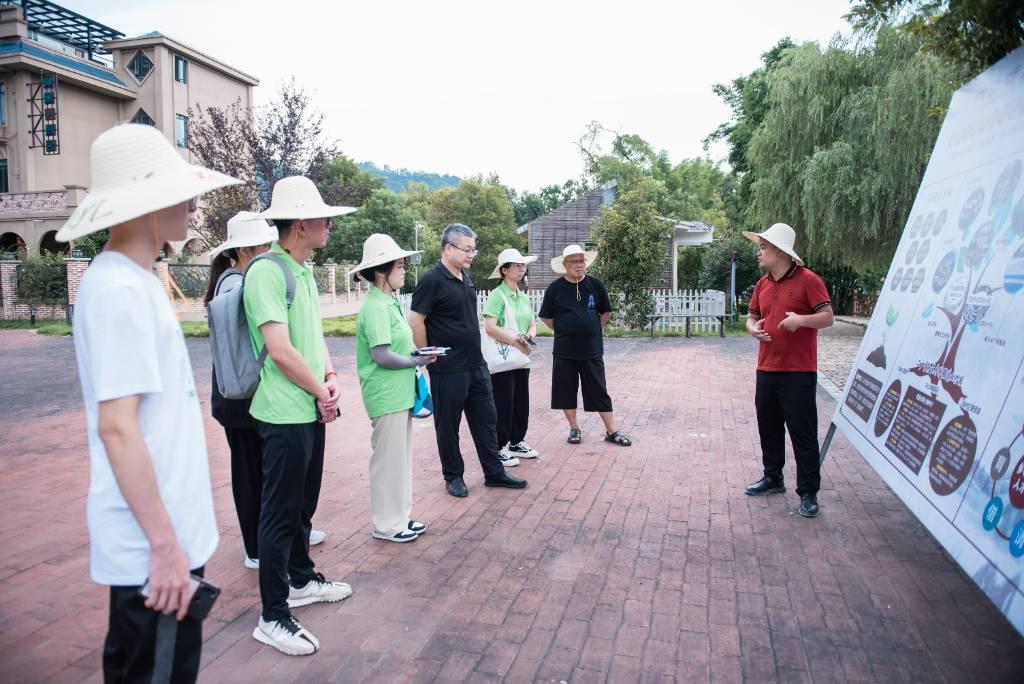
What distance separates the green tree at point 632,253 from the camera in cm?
1845

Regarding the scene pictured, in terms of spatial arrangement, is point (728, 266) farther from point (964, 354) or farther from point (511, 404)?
point (964, 354)

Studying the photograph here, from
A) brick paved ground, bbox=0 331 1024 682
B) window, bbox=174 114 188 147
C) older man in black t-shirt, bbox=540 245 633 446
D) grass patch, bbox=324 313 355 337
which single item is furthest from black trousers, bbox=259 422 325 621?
window, bbox=174 114 188 147

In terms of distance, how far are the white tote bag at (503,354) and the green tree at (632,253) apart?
12.8 meters

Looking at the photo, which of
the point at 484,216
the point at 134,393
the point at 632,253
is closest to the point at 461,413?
the point at 134,393

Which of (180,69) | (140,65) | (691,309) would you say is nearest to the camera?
(691,309)

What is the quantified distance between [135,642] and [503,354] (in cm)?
432

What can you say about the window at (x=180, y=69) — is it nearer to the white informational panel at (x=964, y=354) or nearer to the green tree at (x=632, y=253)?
the green tree at (x=632, y=253)

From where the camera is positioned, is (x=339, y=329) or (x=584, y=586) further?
(x=339, y=329)

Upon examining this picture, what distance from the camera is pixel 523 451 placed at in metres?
6.32

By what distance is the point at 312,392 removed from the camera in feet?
9.66

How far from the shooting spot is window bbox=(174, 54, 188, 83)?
34641 millimetres

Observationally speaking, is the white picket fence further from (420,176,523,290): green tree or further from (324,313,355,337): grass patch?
(420,176,523,290): green tree

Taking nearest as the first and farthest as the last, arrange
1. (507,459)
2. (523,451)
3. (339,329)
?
(507,459) < (523,451) < (339,329)

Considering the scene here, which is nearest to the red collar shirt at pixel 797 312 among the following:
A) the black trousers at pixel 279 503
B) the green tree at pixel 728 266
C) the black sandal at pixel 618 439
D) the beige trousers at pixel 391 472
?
the black sandal at pixel 618 439
